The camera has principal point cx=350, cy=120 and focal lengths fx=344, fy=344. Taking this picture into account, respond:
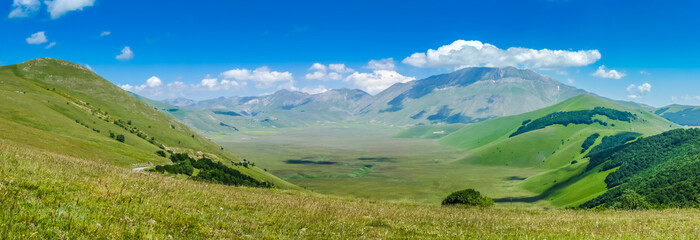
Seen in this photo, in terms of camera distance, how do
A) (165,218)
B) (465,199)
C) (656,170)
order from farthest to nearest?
(656,170), (465,199), (165,218)

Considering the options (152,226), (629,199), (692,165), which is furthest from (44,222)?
(692,165)

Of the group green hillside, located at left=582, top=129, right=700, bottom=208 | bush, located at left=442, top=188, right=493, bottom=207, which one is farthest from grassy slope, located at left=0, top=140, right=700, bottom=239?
green hillside, located at left=582, top=129, right=700, bottom=208

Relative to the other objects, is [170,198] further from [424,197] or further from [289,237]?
[424,197]

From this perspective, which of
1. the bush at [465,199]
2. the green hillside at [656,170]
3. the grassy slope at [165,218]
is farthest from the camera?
the green hillside at [656,170]

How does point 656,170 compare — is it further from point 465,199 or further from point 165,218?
point 165,218

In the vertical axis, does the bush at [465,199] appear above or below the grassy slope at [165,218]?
below

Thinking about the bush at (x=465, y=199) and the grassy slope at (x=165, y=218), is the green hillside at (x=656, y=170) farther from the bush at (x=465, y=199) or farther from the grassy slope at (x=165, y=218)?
the grassy slope at (x=165, y=218)

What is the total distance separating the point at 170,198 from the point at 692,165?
16011 centimetres

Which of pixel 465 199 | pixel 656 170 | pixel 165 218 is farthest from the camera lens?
pixel 656 170

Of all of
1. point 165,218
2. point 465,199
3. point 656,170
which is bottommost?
point 656,170

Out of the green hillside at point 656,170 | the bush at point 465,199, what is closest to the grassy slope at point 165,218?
the bush at point 465,199

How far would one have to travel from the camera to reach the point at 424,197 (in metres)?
196

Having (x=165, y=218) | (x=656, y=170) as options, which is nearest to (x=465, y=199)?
(x=165, y=218)

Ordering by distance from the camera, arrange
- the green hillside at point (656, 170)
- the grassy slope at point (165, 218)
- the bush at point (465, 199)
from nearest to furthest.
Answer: the grassy slope at point (165, 218)
the bush at point (465, 199)
the green hillside at point (656, 170)
